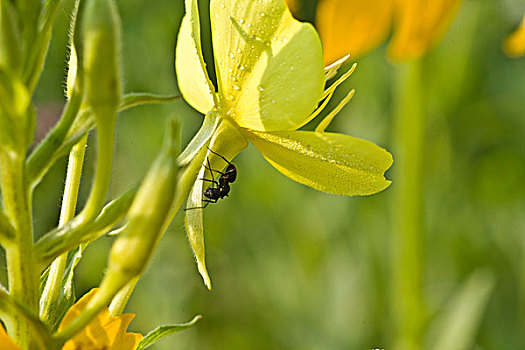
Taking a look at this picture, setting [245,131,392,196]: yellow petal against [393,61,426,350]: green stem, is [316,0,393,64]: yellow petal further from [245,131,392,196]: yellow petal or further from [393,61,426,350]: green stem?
[245,131,392,196]: yellow petal

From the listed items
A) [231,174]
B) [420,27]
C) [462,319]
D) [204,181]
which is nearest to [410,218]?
Answer: [462,319]

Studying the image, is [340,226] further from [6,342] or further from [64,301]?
[6,342]

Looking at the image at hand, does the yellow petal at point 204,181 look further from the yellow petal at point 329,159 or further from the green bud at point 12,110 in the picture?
the green bud at point 12,110

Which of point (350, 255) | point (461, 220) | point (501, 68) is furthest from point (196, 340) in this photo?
point (501, 68)

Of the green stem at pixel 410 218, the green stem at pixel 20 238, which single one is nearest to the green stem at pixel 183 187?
the green stem at pixel 20 238

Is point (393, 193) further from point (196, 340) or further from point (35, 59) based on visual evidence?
point (35, 59)
